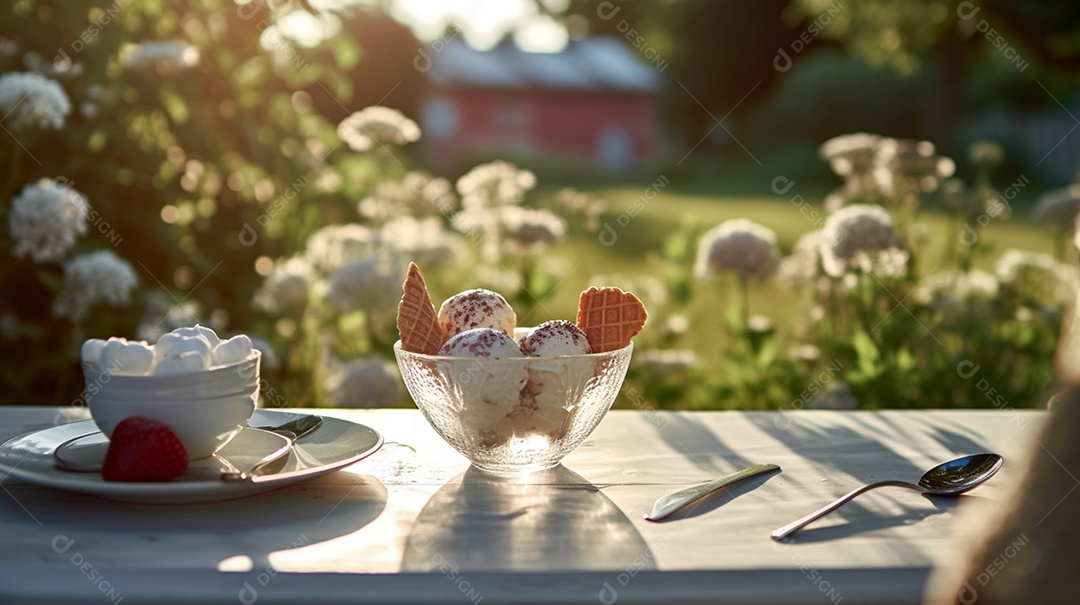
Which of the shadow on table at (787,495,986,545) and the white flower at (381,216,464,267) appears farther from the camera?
the white flower at (381,216,464,267)

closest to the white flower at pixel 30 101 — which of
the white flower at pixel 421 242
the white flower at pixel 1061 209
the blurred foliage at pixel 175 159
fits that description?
the blurred foliage at pixel 175 159

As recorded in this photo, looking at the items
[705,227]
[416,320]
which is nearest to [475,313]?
[416,320]

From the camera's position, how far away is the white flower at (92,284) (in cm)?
263

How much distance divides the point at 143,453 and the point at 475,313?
45 centimetres

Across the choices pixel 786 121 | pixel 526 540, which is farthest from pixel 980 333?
pixel 786 121

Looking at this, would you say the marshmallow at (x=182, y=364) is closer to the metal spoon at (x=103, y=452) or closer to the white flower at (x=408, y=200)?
the metal spoon at (x=103, y=452)

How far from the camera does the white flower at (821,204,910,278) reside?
2553 millimetres

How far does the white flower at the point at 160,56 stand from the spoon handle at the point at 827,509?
7.48ft

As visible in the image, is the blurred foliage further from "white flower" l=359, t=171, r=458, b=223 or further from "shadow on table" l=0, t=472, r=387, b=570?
"shadow on table" l=0, t=472, r=387, b=570

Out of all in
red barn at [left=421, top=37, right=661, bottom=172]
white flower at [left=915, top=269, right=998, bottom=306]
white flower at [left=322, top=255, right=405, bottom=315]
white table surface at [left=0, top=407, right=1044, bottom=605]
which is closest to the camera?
white table surface at [left=0, top=407, right=1044, bottom=605]

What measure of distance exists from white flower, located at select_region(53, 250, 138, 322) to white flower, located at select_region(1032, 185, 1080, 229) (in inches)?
102

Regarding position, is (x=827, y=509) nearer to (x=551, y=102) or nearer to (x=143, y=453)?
(x=143, y=453)

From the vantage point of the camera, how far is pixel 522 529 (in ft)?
3.59

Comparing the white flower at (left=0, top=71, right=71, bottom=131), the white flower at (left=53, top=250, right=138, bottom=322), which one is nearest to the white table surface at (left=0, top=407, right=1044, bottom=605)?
the white flower at (left=53, top=250, right=138, bottom=322)
